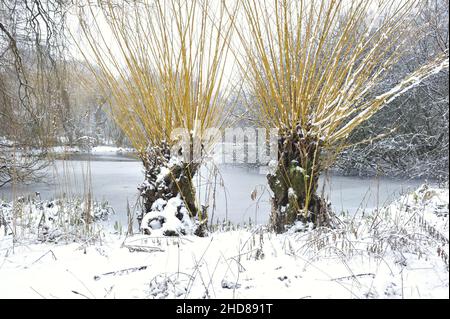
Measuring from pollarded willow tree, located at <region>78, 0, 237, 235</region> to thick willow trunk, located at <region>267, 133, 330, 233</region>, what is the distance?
711mm

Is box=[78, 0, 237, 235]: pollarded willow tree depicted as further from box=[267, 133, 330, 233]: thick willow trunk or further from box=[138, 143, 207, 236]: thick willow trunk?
box=[267, 133, 330, 233]: thick willow trunk

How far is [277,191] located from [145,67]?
4.87 feet

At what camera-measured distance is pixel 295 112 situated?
2.61 m

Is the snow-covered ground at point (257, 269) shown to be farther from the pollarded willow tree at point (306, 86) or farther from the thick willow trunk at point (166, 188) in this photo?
the thick willow trunk at point (166, 188)

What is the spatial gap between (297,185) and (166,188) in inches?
44.0

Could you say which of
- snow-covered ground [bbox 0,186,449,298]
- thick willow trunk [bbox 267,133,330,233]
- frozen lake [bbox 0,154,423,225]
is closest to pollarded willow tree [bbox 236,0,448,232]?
thick willow trunk [bbox 267,133,330,233]

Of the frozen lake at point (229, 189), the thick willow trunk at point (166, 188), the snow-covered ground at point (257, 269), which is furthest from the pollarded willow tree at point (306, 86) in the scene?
the frozen lake at point (229, 189)

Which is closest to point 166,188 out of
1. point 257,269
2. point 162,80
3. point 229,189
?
point 162,80

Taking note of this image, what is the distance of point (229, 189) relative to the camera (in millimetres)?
8188

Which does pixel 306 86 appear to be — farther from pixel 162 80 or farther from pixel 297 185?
pixel 162 80

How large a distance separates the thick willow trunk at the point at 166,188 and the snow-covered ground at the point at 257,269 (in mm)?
659

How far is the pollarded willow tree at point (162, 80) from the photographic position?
2652 millimetres
